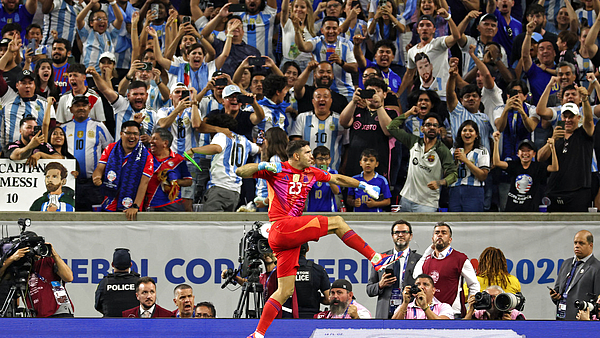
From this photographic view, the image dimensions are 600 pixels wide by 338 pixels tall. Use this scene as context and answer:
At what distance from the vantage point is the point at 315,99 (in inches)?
424

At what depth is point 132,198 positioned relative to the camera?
9.83 meters

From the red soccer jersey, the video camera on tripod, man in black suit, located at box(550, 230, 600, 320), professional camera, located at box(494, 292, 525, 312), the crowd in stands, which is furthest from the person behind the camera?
the crowd in stands

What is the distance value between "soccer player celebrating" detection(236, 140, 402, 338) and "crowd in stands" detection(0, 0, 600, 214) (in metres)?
0.81

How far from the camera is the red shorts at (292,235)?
671 cm

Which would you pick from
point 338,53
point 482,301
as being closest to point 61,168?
point 338,53

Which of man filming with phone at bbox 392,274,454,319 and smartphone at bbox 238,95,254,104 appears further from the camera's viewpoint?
smartphone at bbox 238,95,254,104

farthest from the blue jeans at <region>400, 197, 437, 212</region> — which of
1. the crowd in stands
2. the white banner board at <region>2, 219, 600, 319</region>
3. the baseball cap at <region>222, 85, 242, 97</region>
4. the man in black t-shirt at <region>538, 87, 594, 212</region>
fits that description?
the baseball cap at <region>222, 85, 242, 97</region>

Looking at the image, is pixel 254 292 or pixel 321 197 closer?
pixel 254 292

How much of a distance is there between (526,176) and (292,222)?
463 centimetres

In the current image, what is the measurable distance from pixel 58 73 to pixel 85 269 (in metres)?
3.82

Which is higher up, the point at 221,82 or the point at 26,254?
the point at 221,82

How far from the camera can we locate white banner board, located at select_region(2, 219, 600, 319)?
382 inches

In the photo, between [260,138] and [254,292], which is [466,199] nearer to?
[260,138]

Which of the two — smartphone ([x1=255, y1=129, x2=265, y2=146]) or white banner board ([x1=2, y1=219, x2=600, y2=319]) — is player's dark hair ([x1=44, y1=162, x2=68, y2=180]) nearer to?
white banner board ([x1=2, y1=219, x2=600, y2=319])
